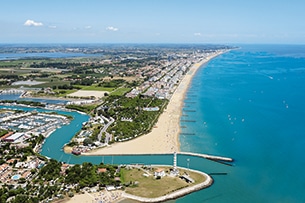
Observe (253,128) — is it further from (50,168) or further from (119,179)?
(50,168)

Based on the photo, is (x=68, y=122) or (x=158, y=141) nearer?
(x=158, y=141)

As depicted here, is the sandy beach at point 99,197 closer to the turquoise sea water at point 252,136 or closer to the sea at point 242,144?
the sea at point 242,144

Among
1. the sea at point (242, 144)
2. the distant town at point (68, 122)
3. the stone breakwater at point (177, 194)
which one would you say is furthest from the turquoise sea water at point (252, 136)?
the distant town at point (68, 122)

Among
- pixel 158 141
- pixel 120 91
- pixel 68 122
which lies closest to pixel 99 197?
pixel 158 141

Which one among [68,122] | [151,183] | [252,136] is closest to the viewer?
[151,183]

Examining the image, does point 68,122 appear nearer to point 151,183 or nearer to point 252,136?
point 151,183

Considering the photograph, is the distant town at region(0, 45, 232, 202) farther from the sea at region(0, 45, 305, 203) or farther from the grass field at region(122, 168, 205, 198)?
the sea at region(0, 45, 305, 203)
